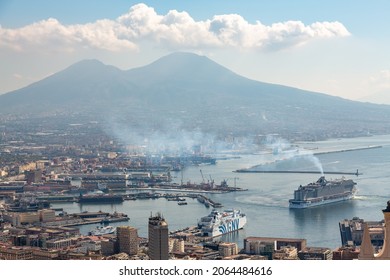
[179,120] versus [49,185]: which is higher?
[179,120]

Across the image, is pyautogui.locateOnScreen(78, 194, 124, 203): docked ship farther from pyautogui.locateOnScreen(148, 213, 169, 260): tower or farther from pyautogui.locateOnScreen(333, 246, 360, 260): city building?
pyautogui.locateOnScreen(333, 246, 360, 260): city building

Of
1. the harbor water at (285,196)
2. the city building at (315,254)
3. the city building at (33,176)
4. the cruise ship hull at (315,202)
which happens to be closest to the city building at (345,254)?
the city building at (315,254)

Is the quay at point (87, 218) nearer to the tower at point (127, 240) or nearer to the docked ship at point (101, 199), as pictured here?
the docked ship at point (101, 199)

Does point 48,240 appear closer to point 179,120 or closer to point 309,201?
point 309,201

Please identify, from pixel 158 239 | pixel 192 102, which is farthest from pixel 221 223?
pixel 192 102
